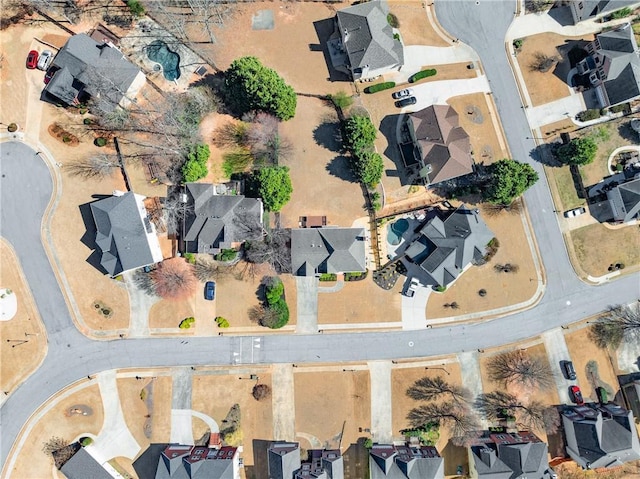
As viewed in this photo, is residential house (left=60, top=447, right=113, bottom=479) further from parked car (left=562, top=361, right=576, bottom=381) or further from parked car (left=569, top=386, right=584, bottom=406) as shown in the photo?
parked car (left=569, top=386, right=584, bottom=406)

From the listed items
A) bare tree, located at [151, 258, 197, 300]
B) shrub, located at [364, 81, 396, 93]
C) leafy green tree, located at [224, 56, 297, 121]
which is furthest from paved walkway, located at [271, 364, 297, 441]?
shrub, located at [364, 81, 396, 93]

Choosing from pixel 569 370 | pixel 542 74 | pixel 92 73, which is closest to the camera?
pixel 92 73

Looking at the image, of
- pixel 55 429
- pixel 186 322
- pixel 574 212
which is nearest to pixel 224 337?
pixel 186 322

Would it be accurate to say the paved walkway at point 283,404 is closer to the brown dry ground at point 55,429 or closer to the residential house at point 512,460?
the brown dry ground at point 55,429

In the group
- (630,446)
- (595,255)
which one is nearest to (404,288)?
(595,255)

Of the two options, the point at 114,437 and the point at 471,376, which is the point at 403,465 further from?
the point at 114,437

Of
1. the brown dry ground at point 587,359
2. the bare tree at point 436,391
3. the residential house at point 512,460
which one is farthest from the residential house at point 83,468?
the brown dry ground at point 587,359
